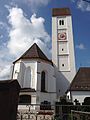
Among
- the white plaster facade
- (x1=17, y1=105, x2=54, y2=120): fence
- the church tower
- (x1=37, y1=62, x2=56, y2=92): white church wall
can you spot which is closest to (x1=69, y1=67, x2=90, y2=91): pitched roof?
the church tower

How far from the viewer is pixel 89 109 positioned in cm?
1698

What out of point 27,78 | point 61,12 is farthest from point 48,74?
point 61,12

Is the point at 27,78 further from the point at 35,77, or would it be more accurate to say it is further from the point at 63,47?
the point at 63,47

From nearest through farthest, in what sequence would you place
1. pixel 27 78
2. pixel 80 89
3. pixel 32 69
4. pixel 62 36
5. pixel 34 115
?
pixel 34 115 → pixel 80 89 → pixel 27 78 → pixel 32 69 → pixel 62 36

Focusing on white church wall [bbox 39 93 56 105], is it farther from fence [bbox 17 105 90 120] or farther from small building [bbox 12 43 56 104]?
fence [bbox 17 105 90 120]

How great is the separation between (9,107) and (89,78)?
21.9 meters

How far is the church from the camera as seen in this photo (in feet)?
98.1

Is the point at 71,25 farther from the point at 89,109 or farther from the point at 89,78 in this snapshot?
the point at 89,109

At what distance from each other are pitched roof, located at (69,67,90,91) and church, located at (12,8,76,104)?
4.26 metres

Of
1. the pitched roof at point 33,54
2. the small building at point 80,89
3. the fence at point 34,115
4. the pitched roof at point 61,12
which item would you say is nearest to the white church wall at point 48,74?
the pitched roof at point 33,54

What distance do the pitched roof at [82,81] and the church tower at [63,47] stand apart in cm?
426

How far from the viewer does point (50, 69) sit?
33500 millimetres

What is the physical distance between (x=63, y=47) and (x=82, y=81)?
40.2ft

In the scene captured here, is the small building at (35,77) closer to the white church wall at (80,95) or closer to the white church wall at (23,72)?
the white church wall at (23,72)
